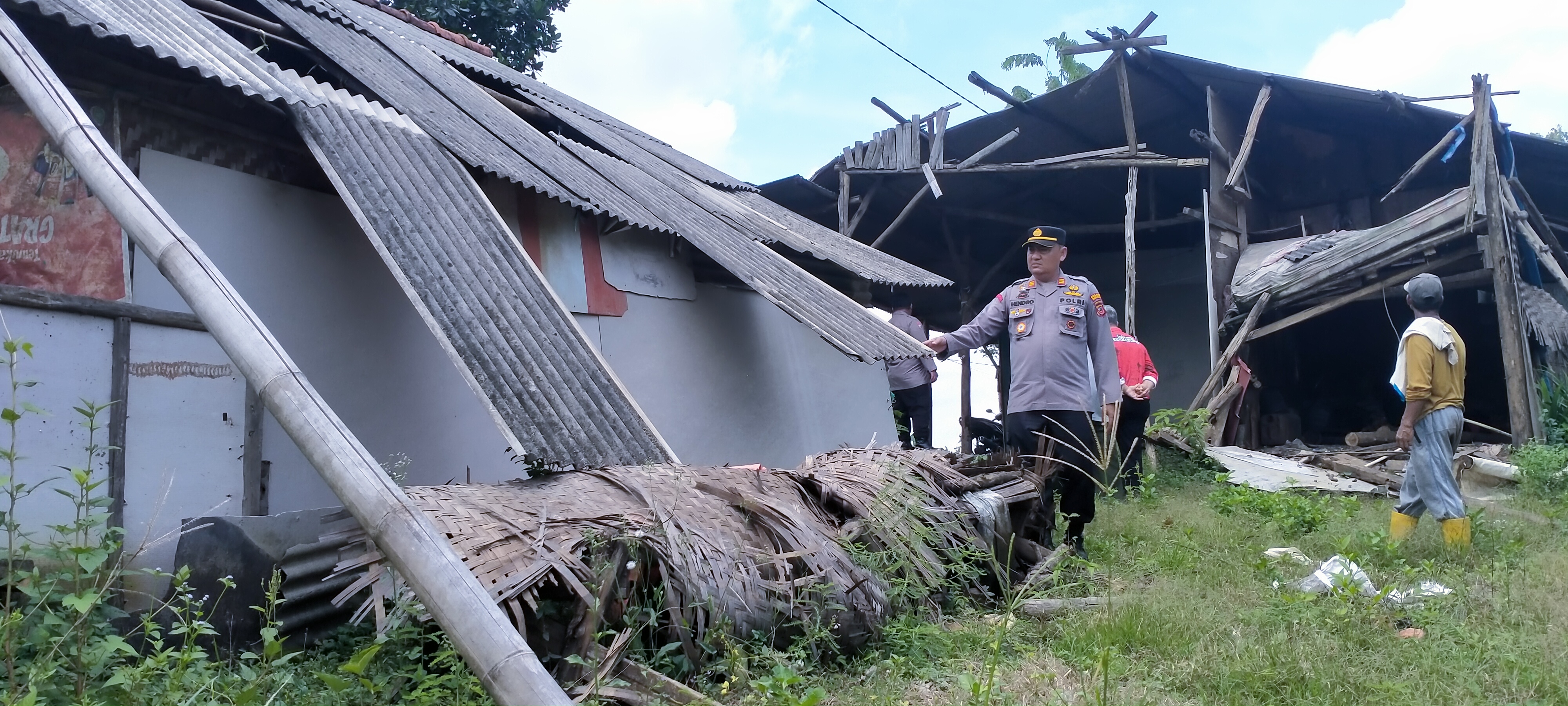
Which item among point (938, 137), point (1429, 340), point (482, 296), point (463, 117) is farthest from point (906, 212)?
point (482, 296)

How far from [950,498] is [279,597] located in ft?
7.99

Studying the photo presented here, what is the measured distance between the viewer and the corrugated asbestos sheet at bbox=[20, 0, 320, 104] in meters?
3.75

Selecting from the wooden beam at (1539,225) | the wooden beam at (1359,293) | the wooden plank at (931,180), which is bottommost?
the wooden beam at (1359,293)

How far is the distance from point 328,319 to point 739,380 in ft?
9.48

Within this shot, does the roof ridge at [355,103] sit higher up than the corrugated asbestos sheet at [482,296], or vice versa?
the roof ridge at [355,103]

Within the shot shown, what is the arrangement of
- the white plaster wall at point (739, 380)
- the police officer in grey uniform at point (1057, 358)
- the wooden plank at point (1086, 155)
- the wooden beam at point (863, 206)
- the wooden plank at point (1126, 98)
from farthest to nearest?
the wooden beam at point (863, 206) < the wooden plank at point (1086, 155) < the wooden plank at point (1126, 98) < the white plaster wall at point (739, 380) < the police officer in grey uniform at point (1057, 358)

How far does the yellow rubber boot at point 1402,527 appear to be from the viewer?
5.01 metres

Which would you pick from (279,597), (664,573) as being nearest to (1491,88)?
(664,573)

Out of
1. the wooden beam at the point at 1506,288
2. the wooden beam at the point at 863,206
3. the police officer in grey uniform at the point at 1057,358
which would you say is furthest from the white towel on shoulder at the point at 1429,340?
the wooden beam at the point at 863,206

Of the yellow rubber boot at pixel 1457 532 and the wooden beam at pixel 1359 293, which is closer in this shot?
the yellow rubber boot at pixel 1457 532

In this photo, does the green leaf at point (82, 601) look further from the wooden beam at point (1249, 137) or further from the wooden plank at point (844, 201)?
the wooden beam at point (1249, 137)

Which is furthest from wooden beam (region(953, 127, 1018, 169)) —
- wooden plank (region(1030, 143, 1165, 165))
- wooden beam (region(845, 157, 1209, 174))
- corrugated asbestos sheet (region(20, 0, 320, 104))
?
corrugated asbestos sheet (region(20, 0, 320, 104))

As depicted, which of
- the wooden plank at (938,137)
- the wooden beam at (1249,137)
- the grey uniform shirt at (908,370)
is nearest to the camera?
the grey uniform shirt at (908,370)

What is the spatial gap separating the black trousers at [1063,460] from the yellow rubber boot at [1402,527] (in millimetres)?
1468
